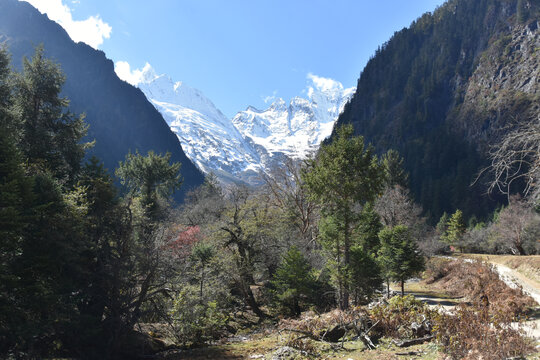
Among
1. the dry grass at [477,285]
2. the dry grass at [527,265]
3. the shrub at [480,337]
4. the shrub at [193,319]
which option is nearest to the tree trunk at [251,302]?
the shrub at [193,319]

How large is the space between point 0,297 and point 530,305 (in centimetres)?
2121

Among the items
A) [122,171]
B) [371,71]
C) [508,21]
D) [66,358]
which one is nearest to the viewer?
[66,358]

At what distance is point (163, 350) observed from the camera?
1500 cm

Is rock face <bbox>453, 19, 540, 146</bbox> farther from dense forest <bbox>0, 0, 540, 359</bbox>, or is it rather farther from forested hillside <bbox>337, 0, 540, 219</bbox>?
dense forest <bbox>0, 0, 540, 359</bbox>

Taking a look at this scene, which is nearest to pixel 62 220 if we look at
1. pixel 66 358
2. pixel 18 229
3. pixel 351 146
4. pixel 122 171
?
pixel 18 229

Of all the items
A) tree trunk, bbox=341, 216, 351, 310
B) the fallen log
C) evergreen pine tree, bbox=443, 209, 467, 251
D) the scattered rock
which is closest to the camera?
the fallen log

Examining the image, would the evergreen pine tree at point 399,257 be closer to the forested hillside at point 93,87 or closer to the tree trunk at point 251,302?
the tree trunk at point 251,302

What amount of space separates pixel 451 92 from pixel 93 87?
175 metres

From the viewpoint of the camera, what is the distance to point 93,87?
16125 centimetres

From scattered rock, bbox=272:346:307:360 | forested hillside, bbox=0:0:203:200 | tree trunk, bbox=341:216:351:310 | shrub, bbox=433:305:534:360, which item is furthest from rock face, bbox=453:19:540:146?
forested hillside, bbox=0:0:203:200

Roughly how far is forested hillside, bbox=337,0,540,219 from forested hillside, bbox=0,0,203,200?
398 feet

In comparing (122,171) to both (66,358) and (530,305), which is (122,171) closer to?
(66,358)

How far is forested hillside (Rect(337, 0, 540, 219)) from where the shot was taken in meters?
98.4

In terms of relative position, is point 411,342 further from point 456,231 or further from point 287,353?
point 456,231
